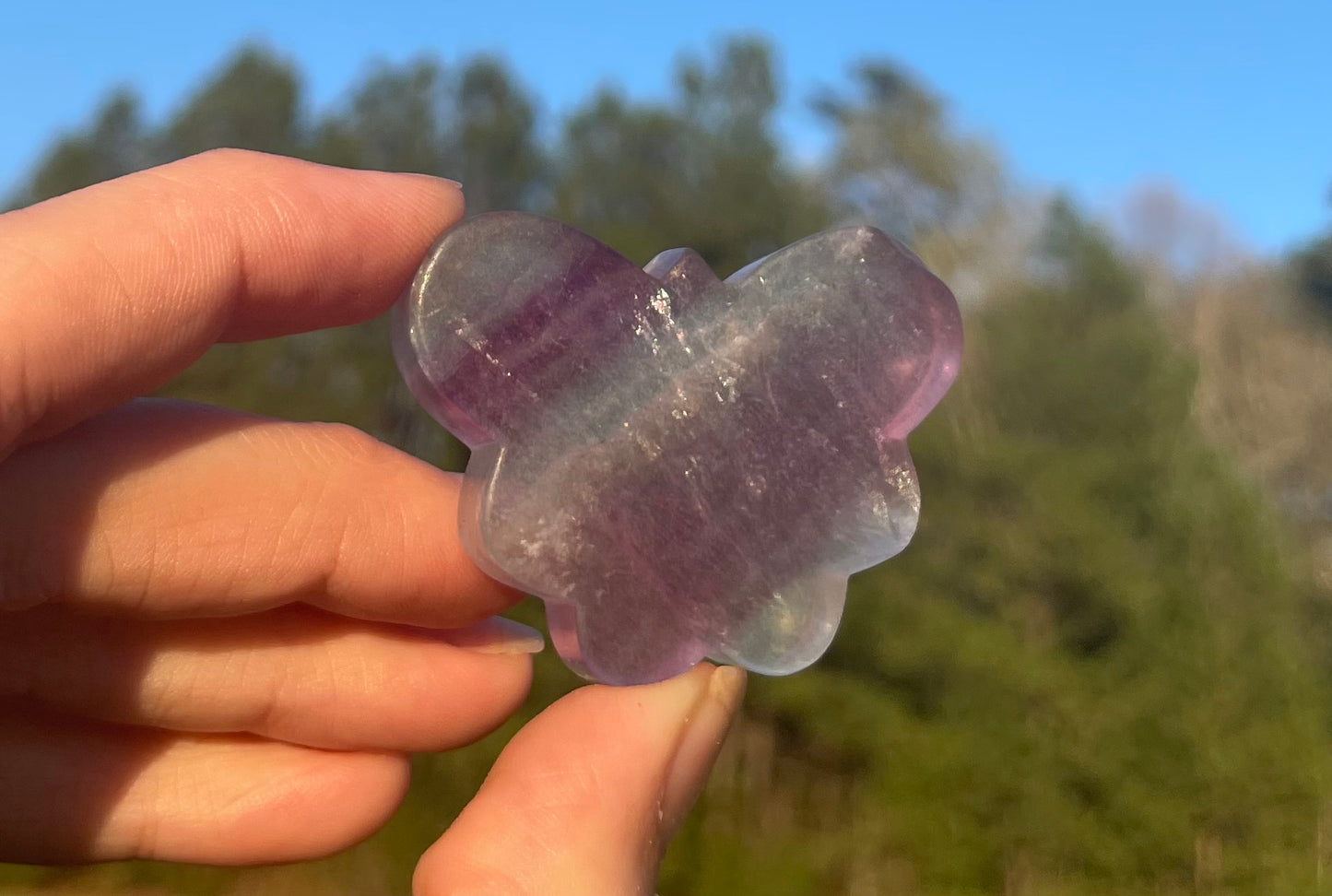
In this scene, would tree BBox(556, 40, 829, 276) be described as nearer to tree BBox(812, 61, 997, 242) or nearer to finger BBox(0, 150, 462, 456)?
tree BBox(812, 61, 997, 242)

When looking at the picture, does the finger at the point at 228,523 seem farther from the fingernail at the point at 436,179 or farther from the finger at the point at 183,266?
the fingernail at the point at 436,179

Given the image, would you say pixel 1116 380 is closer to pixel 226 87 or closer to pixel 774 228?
pixel 774 228

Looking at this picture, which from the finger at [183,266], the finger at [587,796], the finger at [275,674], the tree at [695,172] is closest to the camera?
A: the finger at [183,266]

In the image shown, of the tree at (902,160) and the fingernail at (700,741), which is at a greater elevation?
the fingernail at (700,741)

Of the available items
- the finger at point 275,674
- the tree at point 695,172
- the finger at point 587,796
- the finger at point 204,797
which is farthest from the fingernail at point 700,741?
the tree at point 695,172

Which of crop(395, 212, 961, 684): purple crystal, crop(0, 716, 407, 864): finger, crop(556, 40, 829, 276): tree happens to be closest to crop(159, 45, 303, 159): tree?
crop(556, 40, 829, 276): tree

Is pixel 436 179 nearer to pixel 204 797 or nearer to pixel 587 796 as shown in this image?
pixel 587 796
